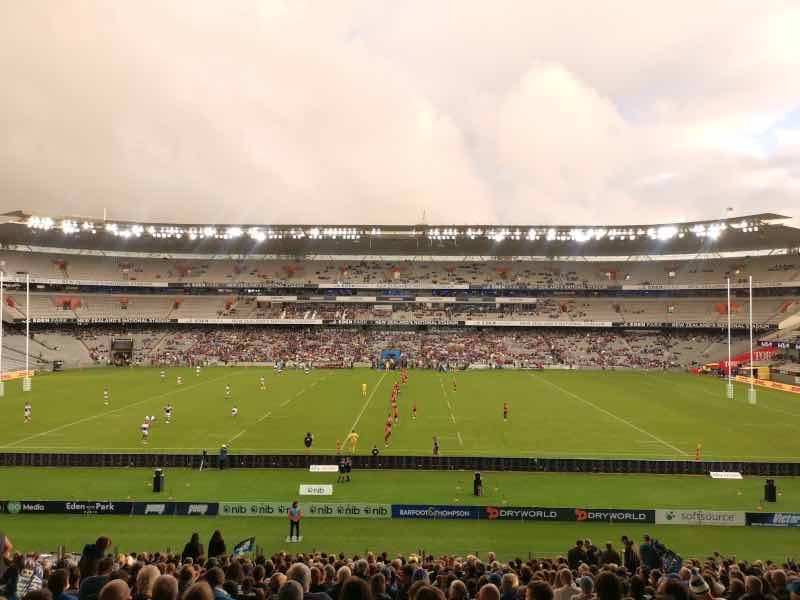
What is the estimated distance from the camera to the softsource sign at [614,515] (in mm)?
19172

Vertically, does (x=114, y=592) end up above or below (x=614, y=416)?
above

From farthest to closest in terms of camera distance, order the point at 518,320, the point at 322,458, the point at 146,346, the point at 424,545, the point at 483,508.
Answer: the point at 518,320, the point at 146,346, the point at 322,458, the point at 483,508, the point at 424,545

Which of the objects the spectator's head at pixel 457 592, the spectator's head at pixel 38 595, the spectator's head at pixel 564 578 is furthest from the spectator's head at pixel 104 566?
the spectator's head at pixel 564 578

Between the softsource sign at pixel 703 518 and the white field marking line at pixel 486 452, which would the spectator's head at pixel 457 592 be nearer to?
the softsource sign at pixel 703 518

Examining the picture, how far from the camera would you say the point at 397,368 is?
73.8 metres

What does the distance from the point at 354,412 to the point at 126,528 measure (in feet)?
72.9

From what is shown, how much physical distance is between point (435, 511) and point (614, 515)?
20.2 feet

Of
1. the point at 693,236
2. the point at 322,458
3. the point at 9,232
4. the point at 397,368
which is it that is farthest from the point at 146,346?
the point at 693,236

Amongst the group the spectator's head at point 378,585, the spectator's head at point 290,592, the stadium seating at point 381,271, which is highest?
the stadium seating at point 381,271

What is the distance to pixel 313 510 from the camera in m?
19.6

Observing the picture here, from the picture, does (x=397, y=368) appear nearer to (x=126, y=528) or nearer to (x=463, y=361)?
(x=463, y=361)

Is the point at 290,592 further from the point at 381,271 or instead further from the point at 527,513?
the point at 381,271

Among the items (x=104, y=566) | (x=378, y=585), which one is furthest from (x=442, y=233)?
(x=378, y=585)

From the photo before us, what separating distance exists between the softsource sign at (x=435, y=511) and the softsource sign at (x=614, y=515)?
3497 mm
